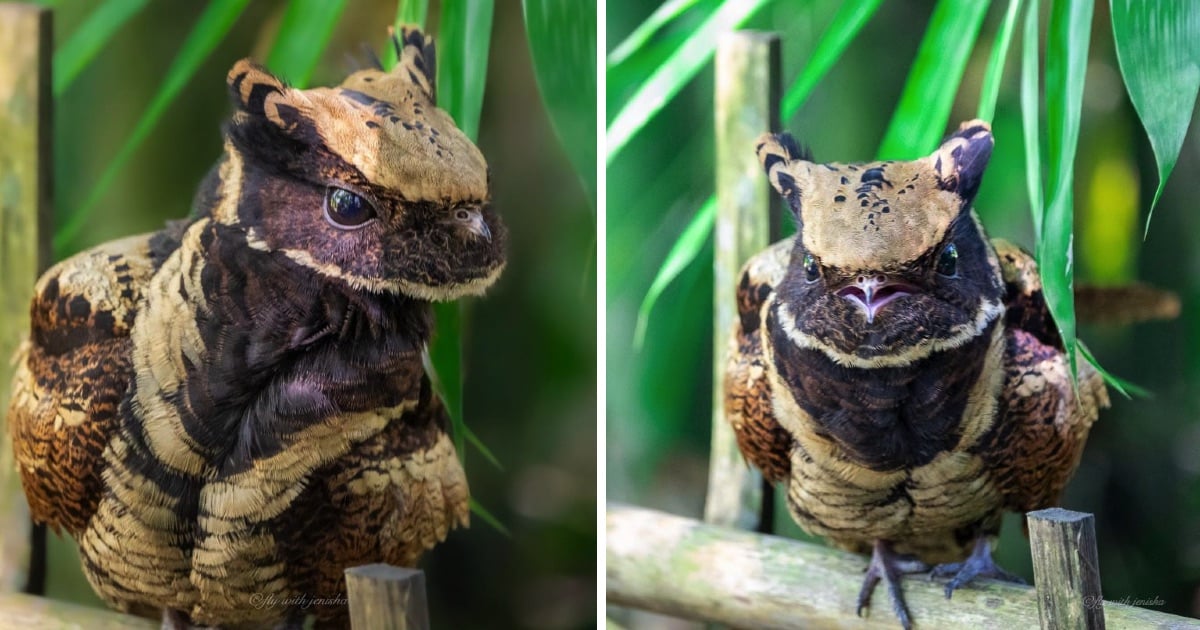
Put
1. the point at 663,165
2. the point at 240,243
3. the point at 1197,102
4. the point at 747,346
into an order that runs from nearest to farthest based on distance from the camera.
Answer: the point at 240,243 < the point at 1197,102 < the point at 747,346 < the point at 663,165

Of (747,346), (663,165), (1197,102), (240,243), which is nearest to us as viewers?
(240,243)

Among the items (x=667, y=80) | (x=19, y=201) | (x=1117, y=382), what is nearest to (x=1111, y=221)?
(x=1117, y=382)

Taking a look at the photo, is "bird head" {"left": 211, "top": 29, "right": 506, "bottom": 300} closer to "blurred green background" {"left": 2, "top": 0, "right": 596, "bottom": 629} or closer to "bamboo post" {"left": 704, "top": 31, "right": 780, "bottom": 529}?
"blurred green background" {"left": 2, "top": 0, "right": 596, "bottom": 629}

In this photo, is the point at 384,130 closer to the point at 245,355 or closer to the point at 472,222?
the point at 472,222

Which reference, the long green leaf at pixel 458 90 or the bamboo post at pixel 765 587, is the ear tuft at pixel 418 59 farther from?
the bamboo post at pixel 765 587

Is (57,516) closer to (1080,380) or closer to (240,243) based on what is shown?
(240,243)

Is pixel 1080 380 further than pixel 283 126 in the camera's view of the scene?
Yes

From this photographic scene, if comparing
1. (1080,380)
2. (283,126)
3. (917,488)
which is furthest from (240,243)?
(1080,380)
